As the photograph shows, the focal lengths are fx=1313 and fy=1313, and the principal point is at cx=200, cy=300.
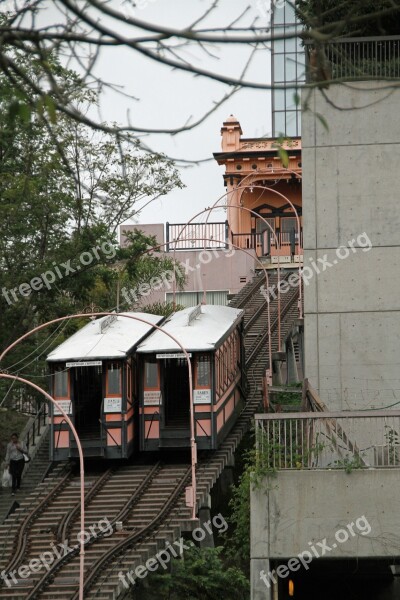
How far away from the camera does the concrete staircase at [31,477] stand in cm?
2923

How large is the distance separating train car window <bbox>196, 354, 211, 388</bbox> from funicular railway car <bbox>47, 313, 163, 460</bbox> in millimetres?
1616

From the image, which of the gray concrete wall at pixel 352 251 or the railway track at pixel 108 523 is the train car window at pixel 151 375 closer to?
the railway track at pixel 108 523

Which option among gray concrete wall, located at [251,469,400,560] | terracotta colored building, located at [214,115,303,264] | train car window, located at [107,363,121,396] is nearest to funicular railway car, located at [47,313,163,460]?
train car window, located at [107,363,121,396]

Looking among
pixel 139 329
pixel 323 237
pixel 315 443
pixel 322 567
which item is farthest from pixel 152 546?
pixel 139 329

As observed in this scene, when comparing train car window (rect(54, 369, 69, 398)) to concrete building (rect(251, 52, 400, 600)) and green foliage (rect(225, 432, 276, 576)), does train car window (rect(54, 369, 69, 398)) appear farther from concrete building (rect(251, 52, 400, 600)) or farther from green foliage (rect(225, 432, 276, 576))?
concrete building (rect(251, 52, 400, 600))

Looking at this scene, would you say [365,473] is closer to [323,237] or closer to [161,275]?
[323,237]

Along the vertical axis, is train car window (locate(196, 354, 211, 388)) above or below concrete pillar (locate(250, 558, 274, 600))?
above

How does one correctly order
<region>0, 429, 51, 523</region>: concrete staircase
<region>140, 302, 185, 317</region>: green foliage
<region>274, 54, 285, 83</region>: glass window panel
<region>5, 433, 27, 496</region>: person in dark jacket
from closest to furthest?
<region>0, 429, 51, 523</region>: concrete staircase < <region>5, 433, 27, 496</region>: person in dark jacket < <region>140, 302, 185, 317</region>: green foliage < <region>274, 54, 285, 83</region>: glass window panel

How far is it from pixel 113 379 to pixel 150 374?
2.99ft

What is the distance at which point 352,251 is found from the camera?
24453 millimetres

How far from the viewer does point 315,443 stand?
20.4 meters

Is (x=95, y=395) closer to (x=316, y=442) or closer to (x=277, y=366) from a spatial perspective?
(x=277, y=366)

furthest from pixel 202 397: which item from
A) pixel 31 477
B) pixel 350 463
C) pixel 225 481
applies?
pixel 350 463

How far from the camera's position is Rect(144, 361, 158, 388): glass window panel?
29.7 meters
